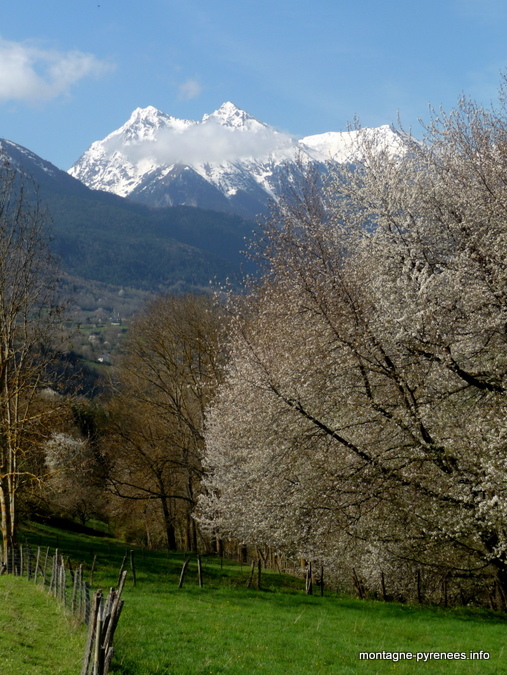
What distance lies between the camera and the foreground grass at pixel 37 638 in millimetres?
9234

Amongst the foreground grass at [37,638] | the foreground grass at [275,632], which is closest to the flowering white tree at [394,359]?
the foreground grass at [275,632]

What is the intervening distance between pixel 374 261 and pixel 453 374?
12.3ft

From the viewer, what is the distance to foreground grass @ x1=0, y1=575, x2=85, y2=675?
923 cm

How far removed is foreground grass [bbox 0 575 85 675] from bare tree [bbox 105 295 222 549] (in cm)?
2116

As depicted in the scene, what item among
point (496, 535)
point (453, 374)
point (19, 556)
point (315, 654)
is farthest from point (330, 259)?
point (19, 556)

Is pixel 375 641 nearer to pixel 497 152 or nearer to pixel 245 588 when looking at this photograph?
pixel 245 588

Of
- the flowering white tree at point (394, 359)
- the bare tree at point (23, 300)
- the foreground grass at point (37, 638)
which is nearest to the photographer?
the foreground grass at point (37, 638)

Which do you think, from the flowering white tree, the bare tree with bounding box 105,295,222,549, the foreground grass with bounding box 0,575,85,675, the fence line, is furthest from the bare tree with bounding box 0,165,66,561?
the bare tree with bounding box 105,295,222,549

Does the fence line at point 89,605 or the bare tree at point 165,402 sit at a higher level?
the bare tree at point 165,402

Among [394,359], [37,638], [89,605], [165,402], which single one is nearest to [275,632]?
[89,605]

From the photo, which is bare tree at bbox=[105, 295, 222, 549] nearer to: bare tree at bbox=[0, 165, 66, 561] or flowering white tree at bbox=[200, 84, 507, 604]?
bare tree at bbox=[0, 165, 66, 561]

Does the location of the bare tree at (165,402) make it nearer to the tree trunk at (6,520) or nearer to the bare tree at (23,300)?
the bare tree at (23,300)

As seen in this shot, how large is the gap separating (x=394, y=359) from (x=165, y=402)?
26.0 m

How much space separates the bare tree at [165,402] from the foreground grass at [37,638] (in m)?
21.2
